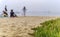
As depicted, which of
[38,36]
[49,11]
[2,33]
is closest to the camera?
[38,36]

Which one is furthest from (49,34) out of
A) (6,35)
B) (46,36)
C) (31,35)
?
(6,35)

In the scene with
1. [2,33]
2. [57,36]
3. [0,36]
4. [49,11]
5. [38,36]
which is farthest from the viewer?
[49,11]

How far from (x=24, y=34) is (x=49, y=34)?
1.58m

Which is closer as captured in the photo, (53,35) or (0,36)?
(53,35)

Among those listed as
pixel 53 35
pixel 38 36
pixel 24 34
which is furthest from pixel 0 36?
pixel 53 35

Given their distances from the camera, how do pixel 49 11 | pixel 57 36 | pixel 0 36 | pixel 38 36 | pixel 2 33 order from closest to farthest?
1. pixel 57 36
2. pixel 38 36
3. pixel 0 36
4. pixel 2 33
5. pixel 49 11

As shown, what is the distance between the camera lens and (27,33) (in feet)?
27.9

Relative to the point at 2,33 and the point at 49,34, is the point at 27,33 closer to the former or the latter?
the point at 2,33

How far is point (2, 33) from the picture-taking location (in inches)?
334

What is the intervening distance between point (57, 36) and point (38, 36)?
28.6 inches

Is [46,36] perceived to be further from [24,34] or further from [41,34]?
[24,34]

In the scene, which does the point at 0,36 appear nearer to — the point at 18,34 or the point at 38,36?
the point at 18,34

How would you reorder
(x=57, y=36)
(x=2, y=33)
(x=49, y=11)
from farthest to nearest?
(x=49, y=11) < (x=2, y=33) < (x=57, y=36)

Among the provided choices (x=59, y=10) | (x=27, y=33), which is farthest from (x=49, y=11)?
(x=27, y=33)
